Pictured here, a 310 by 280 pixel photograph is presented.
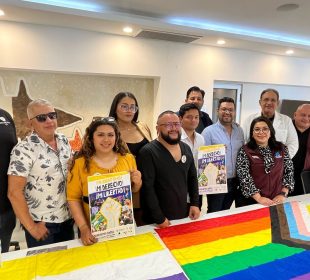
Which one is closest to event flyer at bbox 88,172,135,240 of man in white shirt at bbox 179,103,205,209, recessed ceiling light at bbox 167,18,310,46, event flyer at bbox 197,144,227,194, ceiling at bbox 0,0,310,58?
event flyer at bbox 197,144,227,194

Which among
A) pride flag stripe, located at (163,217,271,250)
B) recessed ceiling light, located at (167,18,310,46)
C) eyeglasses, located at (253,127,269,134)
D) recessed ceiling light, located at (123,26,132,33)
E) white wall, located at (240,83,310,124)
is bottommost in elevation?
pride flag stripe, located at (163,217,271,250)

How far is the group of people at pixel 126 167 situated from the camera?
4.84 ft

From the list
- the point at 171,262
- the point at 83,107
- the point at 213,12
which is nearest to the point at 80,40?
the point at 83,107

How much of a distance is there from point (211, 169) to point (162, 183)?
1.38 feet

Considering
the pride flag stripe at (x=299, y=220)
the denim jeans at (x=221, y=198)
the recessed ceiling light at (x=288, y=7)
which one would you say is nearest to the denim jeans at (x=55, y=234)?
the denim jeans at (x=221, y=198)

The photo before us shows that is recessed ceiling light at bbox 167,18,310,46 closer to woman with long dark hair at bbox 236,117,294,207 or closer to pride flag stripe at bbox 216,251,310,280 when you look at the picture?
woman with long dark hair at bbox 236,117,294,207

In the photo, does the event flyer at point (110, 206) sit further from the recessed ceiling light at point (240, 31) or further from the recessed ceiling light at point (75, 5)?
the recessed ceiling light at point (240, 31)

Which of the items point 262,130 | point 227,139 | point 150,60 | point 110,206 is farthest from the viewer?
point 150,60


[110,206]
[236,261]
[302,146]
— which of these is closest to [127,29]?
[302,146]

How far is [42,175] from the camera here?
148cm

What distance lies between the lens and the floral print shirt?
56.8 inches

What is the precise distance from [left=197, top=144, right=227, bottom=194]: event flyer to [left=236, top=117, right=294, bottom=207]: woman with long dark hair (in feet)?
0.87

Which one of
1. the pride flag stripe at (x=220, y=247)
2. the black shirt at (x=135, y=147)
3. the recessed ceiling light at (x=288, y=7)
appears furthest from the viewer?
the recessed ceiling light at (x=288, y=7)

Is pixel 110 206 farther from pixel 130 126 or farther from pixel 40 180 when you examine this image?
pixel 130 126
